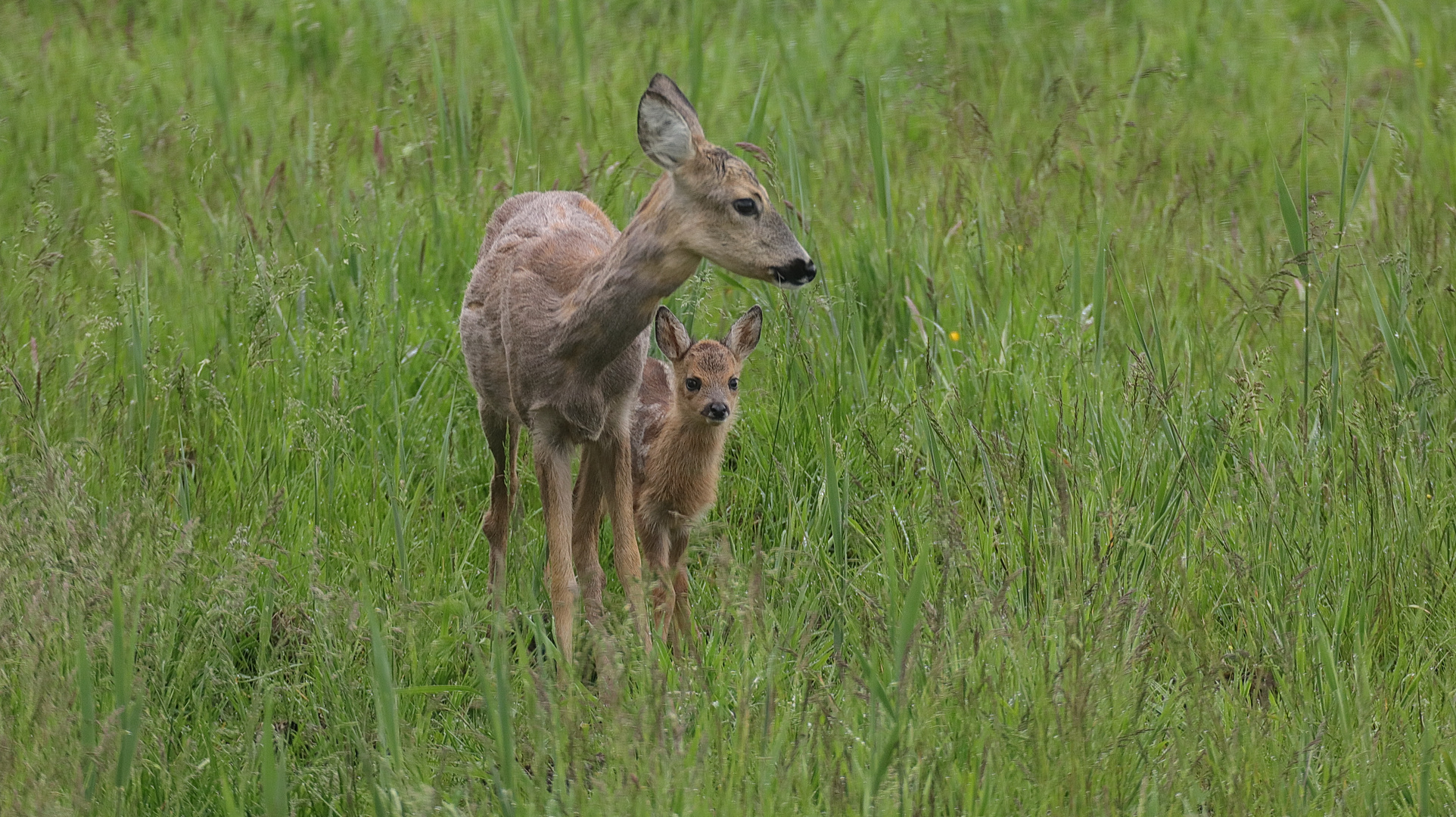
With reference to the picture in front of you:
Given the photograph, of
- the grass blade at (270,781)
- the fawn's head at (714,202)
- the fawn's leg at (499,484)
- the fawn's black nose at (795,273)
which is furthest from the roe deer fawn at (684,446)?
the grass blade at (270,781)

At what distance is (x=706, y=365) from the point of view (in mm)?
4699

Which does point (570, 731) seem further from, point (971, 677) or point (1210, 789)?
point (1210, 789)

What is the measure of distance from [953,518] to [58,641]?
2.00 m

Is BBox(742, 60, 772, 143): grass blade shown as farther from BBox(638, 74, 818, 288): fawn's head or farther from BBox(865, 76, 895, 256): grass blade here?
BBox(638, 74, 818, 288): fawn's head

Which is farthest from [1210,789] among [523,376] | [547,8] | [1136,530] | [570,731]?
[547,8]

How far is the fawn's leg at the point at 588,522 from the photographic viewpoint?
432 centimetres

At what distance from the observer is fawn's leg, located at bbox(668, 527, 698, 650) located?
437cm

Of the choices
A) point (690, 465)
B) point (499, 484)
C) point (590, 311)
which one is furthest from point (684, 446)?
point (590, 311)

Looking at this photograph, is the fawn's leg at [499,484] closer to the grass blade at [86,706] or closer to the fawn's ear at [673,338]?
the fawn's ear at [673,338]

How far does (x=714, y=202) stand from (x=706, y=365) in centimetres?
115

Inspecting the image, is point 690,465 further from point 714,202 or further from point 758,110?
point 758,110

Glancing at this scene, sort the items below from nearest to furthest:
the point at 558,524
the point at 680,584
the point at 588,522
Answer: the point at 558,524, the point at 588,522, the point at 680,584

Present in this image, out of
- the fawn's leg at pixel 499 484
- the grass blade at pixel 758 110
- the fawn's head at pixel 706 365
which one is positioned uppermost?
the grass blade at pixel 758 110

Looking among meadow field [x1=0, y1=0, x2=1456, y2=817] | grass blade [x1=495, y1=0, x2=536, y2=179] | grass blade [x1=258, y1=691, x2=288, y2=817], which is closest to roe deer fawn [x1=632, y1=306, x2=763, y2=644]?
meadow field [x1=0, y1=0, x2=1456, y2=817]
